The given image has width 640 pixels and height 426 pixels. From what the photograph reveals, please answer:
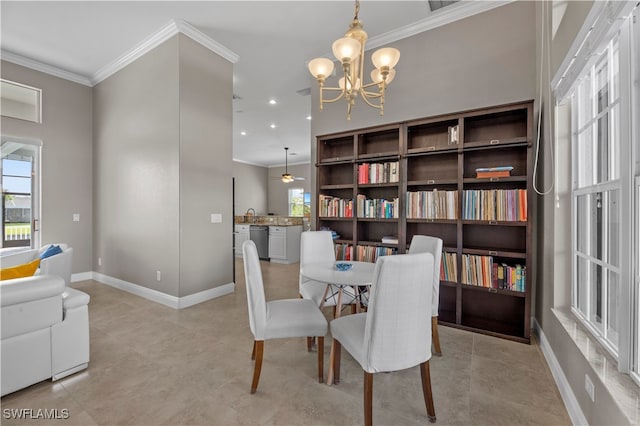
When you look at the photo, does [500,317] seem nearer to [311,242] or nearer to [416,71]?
[311,242]

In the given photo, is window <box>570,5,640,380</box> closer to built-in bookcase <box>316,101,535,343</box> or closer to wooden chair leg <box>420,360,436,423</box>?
built-in bookcase <box>316,101,535,343</box>

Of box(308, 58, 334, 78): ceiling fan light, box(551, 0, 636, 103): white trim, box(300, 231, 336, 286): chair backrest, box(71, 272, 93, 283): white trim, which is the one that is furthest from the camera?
box(71, 272, 93, 283): white trim

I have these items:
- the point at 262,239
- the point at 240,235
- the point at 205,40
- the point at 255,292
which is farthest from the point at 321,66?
the point at 240,235

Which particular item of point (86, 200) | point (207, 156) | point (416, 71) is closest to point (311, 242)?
point (207, 156)

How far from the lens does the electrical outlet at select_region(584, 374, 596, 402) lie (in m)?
1.35

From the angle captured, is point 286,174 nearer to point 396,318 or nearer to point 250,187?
point 250,187

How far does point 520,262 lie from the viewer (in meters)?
2.81

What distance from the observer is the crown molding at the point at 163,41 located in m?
3.36

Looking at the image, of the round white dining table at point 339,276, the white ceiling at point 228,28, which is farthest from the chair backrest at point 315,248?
the white ceiling at point 228,28

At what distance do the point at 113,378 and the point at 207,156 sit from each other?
8.54ft

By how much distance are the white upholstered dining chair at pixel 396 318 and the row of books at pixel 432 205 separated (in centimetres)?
164

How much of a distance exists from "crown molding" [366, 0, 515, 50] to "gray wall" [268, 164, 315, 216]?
281 inches

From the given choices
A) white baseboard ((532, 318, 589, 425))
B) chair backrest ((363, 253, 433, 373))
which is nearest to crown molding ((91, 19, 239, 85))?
chair backrest ((363, 253, 433, 373))

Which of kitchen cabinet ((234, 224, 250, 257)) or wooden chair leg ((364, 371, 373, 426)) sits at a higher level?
kitchen cabinet ((234, 224, 250, 257))
